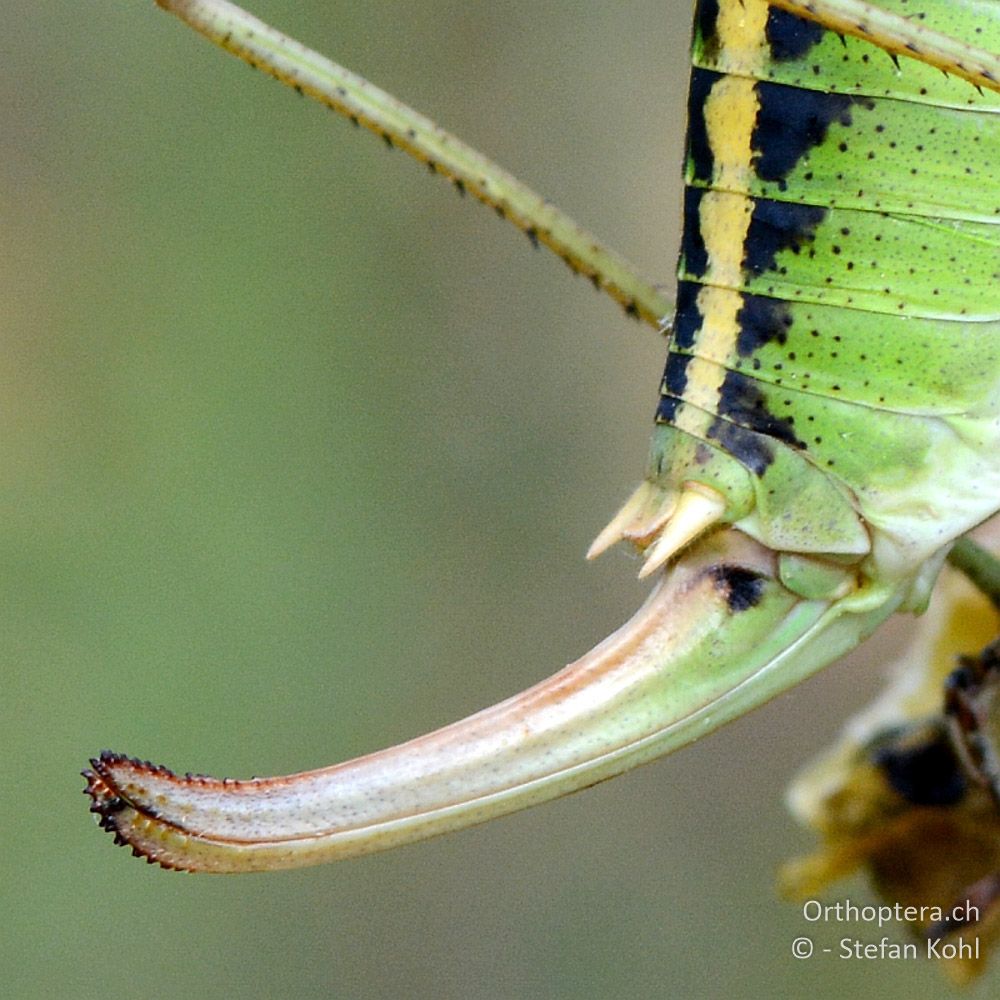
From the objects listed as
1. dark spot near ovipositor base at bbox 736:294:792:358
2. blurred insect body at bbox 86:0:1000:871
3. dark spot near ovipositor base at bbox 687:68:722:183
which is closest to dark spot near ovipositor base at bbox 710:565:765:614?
blurred insect body at bbox 86:0:1000:871

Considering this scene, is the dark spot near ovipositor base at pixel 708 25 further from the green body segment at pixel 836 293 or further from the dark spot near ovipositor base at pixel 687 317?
the dark spot near ovipositor base at pixel 687 317

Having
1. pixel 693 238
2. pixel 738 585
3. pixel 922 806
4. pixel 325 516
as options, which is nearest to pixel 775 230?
pixel 693 238

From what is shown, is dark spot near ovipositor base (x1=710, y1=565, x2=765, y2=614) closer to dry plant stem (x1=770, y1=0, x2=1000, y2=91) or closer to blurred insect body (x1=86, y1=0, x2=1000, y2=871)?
blurred insect body (x1=86, y1=0, x2=1000, y2=871)

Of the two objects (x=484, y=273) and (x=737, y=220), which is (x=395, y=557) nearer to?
(x=484, y=273)

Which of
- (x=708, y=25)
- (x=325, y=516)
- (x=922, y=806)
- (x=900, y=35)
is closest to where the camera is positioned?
(x=900, y=35)

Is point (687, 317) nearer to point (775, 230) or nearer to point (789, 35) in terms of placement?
point (775, 230)

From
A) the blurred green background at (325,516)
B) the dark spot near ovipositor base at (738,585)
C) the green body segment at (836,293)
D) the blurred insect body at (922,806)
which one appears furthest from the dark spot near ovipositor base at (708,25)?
the blurred green background at (325,516)
